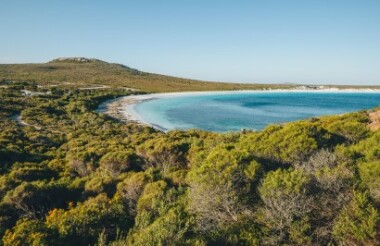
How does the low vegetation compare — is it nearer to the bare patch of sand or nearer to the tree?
the tree

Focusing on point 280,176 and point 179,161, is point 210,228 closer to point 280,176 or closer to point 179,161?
point 280,176

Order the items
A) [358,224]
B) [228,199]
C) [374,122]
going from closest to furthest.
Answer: [358,224]
[228,199]
[374,122]

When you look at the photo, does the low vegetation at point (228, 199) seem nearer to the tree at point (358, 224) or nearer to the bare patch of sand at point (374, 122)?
the tree at point (358, 224)

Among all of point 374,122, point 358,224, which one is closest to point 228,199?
point 358,224

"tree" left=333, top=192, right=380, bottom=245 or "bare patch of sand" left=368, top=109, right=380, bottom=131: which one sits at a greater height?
"bare patch of sand" left=368, top=109, right=380, bottom=131

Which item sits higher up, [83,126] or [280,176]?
[280,176]

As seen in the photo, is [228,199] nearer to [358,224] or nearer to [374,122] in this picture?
[358,224]

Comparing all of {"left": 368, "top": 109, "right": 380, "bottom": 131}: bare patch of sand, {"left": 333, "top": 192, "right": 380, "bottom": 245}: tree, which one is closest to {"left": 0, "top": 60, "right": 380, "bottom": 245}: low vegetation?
{"left": 333, "top": 192, "right": 380, "bottom": 245}: tree

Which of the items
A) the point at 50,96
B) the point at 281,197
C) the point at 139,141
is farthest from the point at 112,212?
the point at 50,96

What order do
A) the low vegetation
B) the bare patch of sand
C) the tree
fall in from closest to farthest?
the tree
the low vegetation
the bare patch of sand

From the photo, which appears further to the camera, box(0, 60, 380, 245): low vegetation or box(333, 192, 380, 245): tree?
box(0, 60, 380, 245): low vegetation

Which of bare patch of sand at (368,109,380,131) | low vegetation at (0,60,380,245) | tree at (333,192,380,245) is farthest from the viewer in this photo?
bare patch of sand at (368,109,380,131)
